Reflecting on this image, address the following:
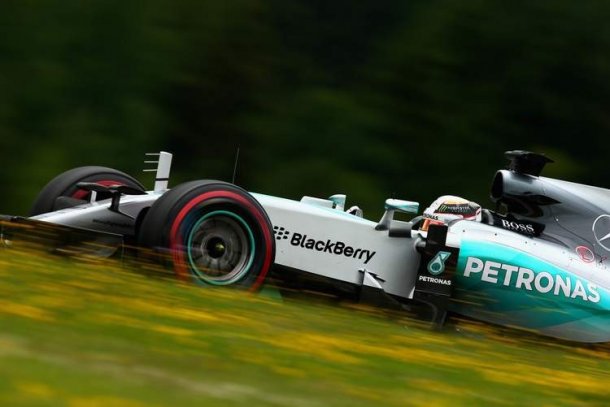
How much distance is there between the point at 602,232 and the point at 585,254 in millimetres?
225

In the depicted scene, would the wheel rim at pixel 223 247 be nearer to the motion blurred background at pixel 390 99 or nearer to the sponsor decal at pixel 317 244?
the sponsor decal at pixel 317 244

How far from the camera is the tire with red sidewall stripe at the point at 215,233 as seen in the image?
5.72 m

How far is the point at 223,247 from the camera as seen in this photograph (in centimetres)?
595

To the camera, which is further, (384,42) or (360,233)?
(384,42)

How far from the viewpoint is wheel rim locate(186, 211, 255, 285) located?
232 inches

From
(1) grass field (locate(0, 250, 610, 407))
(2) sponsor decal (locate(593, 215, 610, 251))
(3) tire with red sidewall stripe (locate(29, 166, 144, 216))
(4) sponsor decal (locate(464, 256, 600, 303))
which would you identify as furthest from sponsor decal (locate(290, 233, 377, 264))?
(2) sponsor decal (locate(593, 215, 610, 251))

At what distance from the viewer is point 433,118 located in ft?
67.4

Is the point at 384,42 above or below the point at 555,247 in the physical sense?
above

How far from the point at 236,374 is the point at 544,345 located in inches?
130

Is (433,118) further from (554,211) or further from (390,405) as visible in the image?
(390,405)

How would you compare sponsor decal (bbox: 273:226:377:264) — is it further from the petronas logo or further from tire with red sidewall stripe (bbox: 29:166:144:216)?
tire with red sidewall stripe (bbox: 29:166:144:216)

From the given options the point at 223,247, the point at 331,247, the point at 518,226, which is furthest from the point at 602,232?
the point at 223,247

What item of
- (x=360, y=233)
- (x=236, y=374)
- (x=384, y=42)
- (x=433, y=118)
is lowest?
(x=236, y=374)

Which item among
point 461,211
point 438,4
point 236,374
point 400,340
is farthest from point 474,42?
point 236,374
